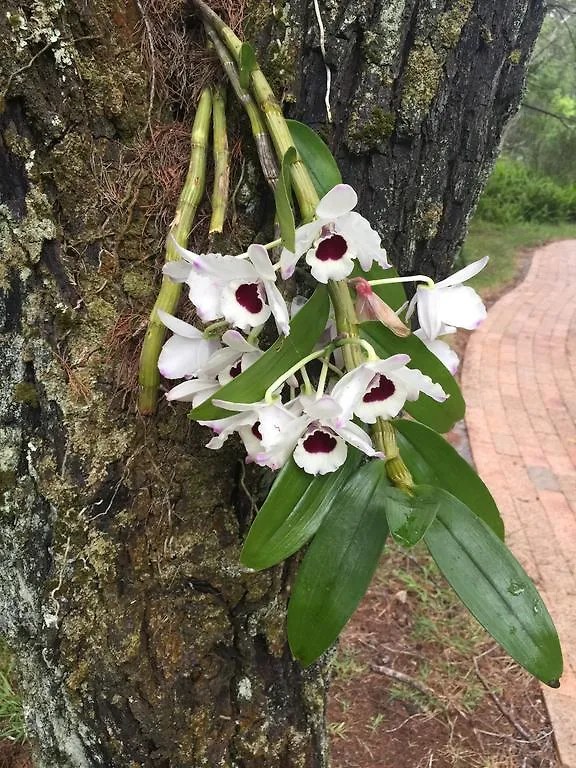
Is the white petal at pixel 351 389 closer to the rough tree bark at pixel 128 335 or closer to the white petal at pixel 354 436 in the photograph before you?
the white petal at pixel 354 436

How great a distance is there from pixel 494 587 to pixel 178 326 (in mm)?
434

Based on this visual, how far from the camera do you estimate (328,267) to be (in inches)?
27.6

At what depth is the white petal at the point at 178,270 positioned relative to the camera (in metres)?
0.75

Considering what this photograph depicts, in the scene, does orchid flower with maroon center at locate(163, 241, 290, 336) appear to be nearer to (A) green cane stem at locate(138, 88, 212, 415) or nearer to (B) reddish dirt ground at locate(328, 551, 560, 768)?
(A) green cane stem at locate(138, 88, 212, 415)

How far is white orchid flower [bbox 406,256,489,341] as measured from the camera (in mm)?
774

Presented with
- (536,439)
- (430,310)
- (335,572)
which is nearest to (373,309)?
(430,310)

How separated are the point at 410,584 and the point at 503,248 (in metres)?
8.45

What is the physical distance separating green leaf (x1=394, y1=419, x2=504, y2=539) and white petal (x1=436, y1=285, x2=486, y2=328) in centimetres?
11

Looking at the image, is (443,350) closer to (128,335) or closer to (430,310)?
(430,310)

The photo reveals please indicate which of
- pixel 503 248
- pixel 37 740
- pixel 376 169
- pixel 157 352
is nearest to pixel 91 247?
pixel 157 352

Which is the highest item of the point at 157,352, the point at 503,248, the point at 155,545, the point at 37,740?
the point at 157,352

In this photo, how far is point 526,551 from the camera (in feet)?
9.78

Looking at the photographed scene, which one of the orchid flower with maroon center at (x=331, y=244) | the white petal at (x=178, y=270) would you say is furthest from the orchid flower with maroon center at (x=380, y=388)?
the white petal at (x=178, y=270)

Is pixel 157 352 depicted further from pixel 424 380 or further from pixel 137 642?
pixel 137 642
